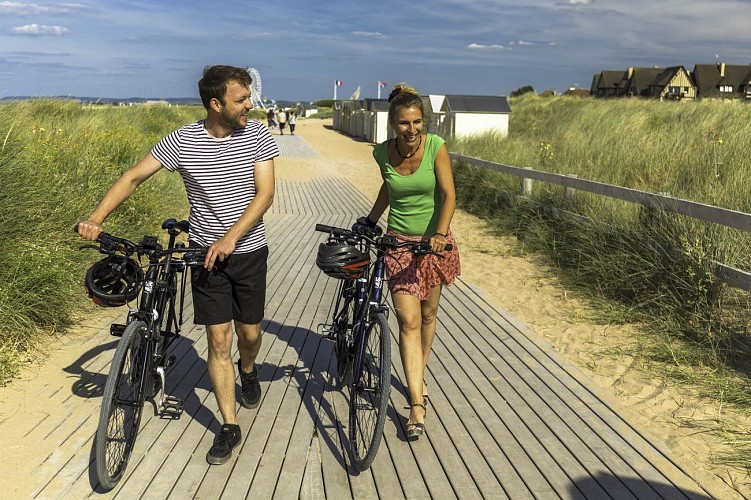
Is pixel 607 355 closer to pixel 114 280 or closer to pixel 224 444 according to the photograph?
pixel 224 444

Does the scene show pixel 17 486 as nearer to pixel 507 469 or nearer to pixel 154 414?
pixel 154 414

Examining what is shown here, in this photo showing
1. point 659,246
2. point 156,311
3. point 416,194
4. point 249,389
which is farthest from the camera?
point 659,246

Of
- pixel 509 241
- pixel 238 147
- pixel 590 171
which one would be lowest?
pixel 509 241

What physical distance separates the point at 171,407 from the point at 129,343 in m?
1.01

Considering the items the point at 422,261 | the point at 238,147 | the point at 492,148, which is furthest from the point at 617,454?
the point at 492,148

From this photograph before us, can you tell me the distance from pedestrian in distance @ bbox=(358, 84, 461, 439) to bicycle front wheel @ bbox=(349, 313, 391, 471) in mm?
406

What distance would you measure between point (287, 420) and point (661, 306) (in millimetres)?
3787

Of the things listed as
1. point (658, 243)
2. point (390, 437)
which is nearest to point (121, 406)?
point (390, 437)

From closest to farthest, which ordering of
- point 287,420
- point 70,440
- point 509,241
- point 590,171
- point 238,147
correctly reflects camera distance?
point 238,147, point 70,440, point 287,420, point 509,241, point 590,171

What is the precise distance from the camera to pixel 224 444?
12.8ft

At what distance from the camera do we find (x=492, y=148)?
16781mm

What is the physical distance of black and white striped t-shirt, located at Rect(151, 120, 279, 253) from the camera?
3.76 meters

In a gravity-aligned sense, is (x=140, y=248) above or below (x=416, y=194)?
below

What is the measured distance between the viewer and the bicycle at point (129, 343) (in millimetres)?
3396
